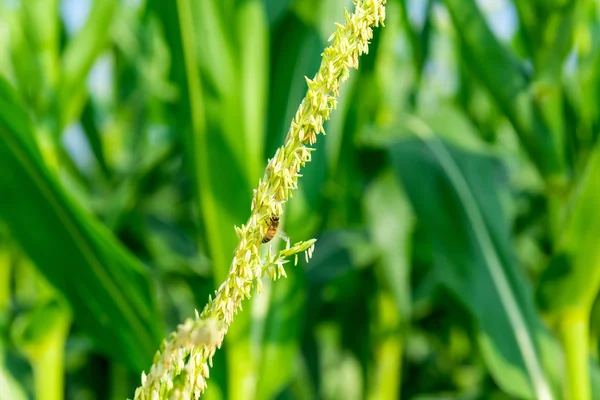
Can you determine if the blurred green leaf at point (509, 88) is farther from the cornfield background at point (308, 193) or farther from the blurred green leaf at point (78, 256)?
the blurred green leaf at point (78, 256)

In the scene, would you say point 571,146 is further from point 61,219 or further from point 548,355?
point 61,219

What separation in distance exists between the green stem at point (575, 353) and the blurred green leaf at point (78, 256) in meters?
0.67

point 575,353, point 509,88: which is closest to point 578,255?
point 575,353

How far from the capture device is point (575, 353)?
100 cm

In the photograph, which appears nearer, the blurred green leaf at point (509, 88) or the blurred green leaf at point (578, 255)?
the blurred green leaf at point (578, 255)

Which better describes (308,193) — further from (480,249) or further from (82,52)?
(82,52)

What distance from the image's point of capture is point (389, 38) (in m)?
1.75

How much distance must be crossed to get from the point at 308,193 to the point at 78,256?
440 millimetres

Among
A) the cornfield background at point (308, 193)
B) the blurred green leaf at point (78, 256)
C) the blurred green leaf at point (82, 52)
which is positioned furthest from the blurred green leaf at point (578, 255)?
the blurred green leaf at point (82, 52)

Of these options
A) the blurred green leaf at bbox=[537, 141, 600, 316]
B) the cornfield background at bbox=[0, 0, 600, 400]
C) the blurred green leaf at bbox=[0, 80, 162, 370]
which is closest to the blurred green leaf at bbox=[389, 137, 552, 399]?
the cornfield background at bbox=[0, 0, 600, 400]

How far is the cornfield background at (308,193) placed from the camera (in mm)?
971

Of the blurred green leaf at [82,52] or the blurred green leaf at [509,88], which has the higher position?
the blurred green leaf at [82,52]

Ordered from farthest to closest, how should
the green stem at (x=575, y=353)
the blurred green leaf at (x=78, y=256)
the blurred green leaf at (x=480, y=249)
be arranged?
the blurred green leaf at (x=480, y=249) < the green stem at (x=575, y=353) < the blurred green leaf at (x=78, y=256)

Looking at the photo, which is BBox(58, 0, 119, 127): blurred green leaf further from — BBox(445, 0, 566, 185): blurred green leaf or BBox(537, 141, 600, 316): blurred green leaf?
BBox(537, 141, 600, 316): blurred green leaf
